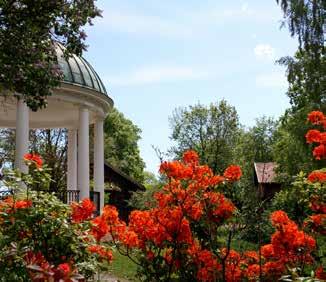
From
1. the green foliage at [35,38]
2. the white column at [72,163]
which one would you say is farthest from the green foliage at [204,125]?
the green foliage at [35,38]

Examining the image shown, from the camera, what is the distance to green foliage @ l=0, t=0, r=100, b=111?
9.73 m

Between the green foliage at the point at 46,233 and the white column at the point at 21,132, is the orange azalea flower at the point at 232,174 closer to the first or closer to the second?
the green foliage at the point at 46,233

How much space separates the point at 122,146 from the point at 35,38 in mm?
43830

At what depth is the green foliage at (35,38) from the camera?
31.9 ft

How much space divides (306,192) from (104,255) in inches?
91.3

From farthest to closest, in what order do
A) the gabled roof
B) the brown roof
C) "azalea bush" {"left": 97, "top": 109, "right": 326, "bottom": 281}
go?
the gabled roof
the brown roof
"azalea bush" {"left": 97, "top": 109, "right": 326, "bottom": 281}

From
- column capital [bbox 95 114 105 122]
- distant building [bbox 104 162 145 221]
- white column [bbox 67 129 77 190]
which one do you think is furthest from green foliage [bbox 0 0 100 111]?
distant building [bbox 104 162 145 221]

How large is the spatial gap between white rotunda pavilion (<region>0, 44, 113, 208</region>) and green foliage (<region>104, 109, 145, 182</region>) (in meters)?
28.4

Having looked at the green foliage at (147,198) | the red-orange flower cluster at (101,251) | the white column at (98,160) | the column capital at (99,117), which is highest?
the column capital at (99,117)

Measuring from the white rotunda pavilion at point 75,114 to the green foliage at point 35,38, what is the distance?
4.86 m

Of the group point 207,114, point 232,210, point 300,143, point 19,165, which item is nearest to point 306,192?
point 232,210

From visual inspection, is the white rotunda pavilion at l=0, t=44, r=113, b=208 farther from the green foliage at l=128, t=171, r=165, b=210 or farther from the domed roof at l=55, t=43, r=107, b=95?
the green foliage at l=128, t=171, r=165, b=210

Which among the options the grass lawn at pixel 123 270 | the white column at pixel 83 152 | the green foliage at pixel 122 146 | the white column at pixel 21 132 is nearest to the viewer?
the grass lawn at pixel 123 270

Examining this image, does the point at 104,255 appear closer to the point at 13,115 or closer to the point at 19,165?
the point at 19,165
